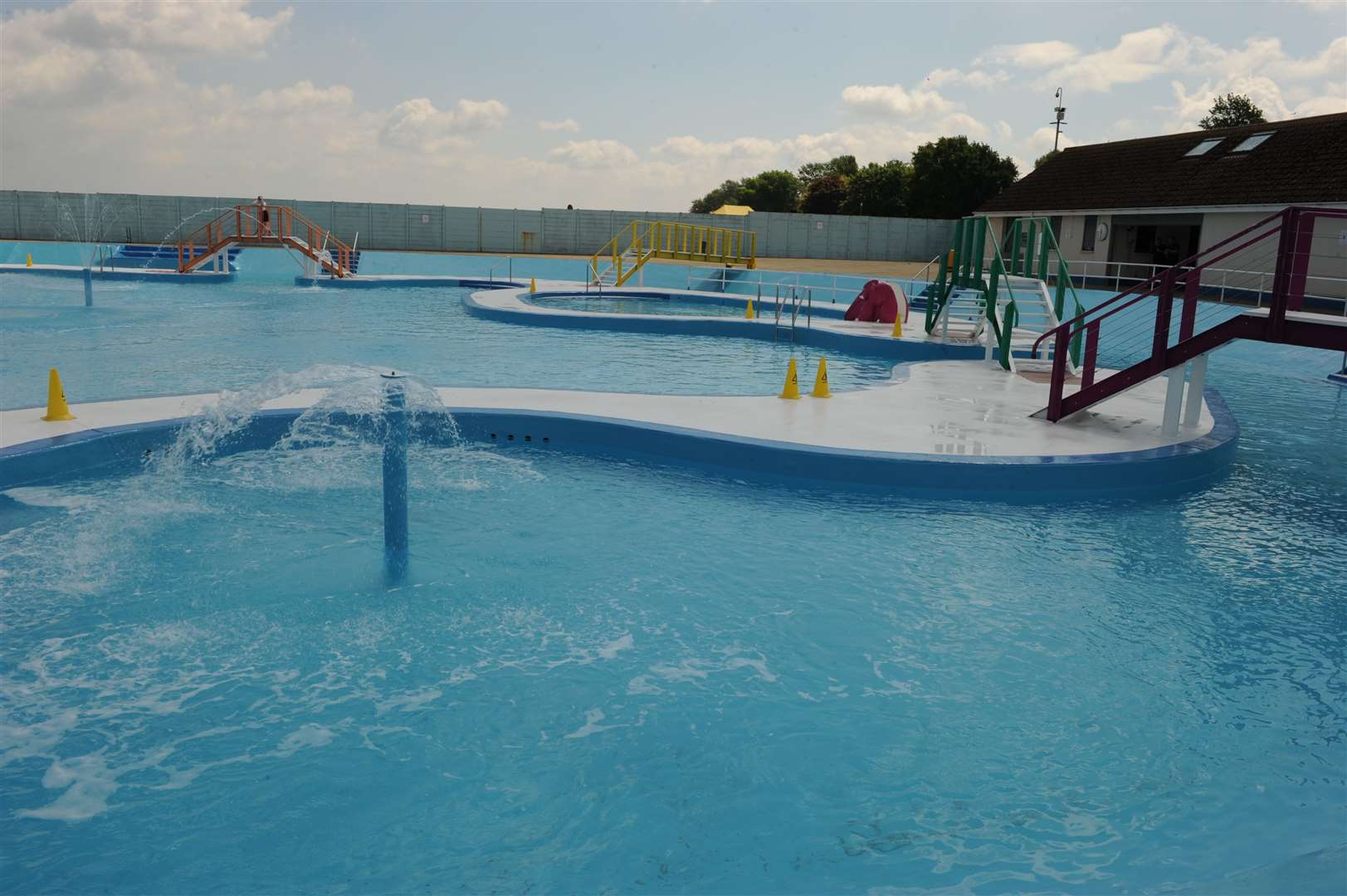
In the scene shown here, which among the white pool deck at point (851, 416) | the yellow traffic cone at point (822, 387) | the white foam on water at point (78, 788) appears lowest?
the white foam on water at point (78, 788)

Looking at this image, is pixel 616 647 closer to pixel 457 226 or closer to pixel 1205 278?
pixel 1205 278

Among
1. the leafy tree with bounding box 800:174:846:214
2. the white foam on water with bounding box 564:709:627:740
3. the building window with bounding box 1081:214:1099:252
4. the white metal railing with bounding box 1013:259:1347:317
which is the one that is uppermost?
the leafy tree with bounding box 800:174:846:214

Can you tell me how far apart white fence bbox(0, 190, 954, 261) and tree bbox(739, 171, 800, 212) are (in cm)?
4070

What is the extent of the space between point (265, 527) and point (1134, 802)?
5.73 meters

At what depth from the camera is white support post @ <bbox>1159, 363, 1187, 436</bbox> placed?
10023 mm

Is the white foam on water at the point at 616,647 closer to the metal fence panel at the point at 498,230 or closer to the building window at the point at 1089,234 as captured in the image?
the building window at the point at 1089,234

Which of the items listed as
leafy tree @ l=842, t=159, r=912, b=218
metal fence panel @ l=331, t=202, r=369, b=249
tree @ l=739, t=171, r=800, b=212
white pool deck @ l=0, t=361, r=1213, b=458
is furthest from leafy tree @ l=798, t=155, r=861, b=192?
white pool deck @ l=0, t=361, r=1213, b=458

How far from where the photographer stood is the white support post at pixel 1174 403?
10.0 meters

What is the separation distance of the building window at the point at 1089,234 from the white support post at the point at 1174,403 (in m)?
25.9

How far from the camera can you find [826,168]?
10025 centimetres

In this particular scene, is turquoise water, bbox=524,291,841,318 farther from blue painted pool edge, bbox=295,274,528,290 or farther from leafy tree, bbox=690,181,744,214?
leafy tree, bbox=690,181,744,214

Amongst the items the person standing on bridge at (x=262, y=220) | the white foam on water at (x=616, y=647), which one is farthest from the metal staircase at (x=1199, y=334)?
the person standing on bridge at (x=262, y=220)

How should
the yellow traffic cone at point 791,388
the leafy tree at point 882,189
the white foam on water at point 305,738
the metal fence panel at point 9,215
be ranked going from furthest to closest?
the leafy tree at point 882,189 < the metal fence panel at point 9,215 < the yellow traffic cone at point 791,388 < the white foam on water at point 305,738

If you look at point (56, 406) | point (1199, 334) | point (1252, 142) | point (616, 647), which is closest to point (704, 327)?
point (1199, 334)
